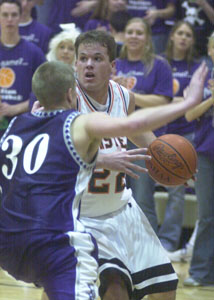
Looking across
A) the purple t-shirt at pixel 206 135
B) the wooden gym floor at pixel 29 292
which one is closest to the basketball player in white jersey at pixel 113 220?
the wooden gym floor at pixel 29 292

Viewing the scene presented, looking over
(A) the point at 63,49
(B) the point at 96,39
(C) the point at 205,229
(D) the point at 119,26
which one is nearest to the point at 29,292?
(C) the point at 205,229

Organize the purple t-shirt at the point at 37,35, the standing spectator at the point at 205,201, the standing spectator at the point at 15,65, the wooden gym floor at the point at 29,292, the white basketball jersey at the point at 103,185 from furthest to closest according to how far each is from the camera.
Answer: the purple t-shirt at the point at 37,35, the standing spectator at the point at 15,65, the standing spectator at the point at 205,201, the wooden gym floor at the point at 29,292, the white basketball jersey at the point at 103,185

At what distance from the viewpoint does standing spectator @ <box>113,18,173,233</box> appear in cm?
674

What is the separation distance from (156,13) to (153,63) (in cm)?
182

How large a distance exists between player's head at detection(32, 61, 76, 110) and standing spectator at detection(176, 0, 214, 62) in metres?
5.11

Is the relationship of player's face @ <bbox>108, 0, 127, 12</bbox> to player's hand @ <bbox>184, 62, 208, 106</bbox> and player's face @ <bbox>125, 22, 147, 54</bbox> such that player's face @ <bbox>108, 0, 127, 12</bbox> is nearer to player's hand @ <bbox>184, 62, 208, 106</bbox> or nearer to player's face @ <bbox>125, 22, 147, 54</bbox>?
player's face @ <bbox>125, 22, 147, 54</bbox>

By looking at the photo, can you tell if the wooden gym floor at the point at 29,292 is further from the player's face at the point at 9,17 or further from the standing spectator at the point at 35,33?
the standing spectator at the point at 35,33

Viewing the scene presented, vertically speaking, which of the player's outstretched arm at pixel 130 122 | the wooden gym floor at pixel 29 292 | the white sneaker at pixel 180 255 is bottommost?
the white sneaker at pixel 180 255

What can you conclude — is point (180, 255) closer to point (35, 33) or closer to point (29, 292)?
point (29, 292)

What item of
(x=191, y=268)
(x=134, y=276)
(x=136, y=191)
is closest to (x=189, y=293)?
(x=191, y=268)

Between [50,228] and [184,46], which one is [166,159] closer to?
[50,228]

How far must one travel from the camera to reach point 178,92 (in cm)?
757

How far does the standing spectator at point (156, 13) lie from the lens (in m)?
8.37

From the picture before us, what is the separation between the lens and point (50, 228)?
3299 millimetres
